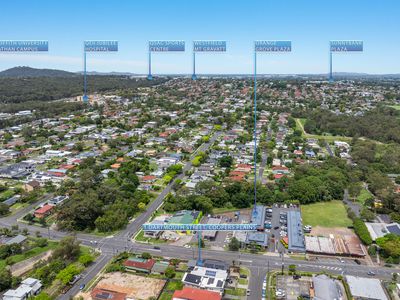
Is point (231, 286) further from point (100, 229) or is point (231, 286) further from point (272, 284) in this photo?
point (100, 229)

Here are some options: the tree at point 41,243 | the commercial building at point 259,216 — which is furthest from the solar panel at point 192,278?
the tree at point 41,243

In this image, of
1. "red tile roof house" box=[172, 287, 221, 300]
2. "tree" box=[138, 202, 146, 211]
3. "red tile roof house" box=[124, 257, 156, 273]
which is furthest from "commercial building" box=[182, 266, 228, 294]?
"tree" box=[138, 202, 146, 211]

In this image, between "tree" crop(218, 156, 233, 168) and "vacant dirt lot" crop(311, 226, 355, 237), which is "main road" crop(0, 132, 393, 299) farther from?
"tree" crop(218, 156, 233, 168)

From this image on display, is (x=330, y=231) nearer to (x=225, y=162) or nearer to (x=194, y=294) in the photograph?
(x=194, y=294)

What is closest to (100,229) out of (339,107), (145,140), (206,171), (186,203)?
(186,203)

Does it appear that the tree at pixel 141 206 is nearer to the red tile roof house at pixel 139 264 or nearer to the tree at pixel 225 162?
the red tile roof house at pixel 139 264

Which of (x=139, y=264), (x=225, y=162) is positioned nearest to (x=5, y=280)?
(x=139, y=264)

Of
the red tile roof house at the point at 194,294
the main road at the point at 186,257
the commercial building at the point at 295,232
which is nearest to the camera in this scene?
the red tile roof house at the point at 194,294
